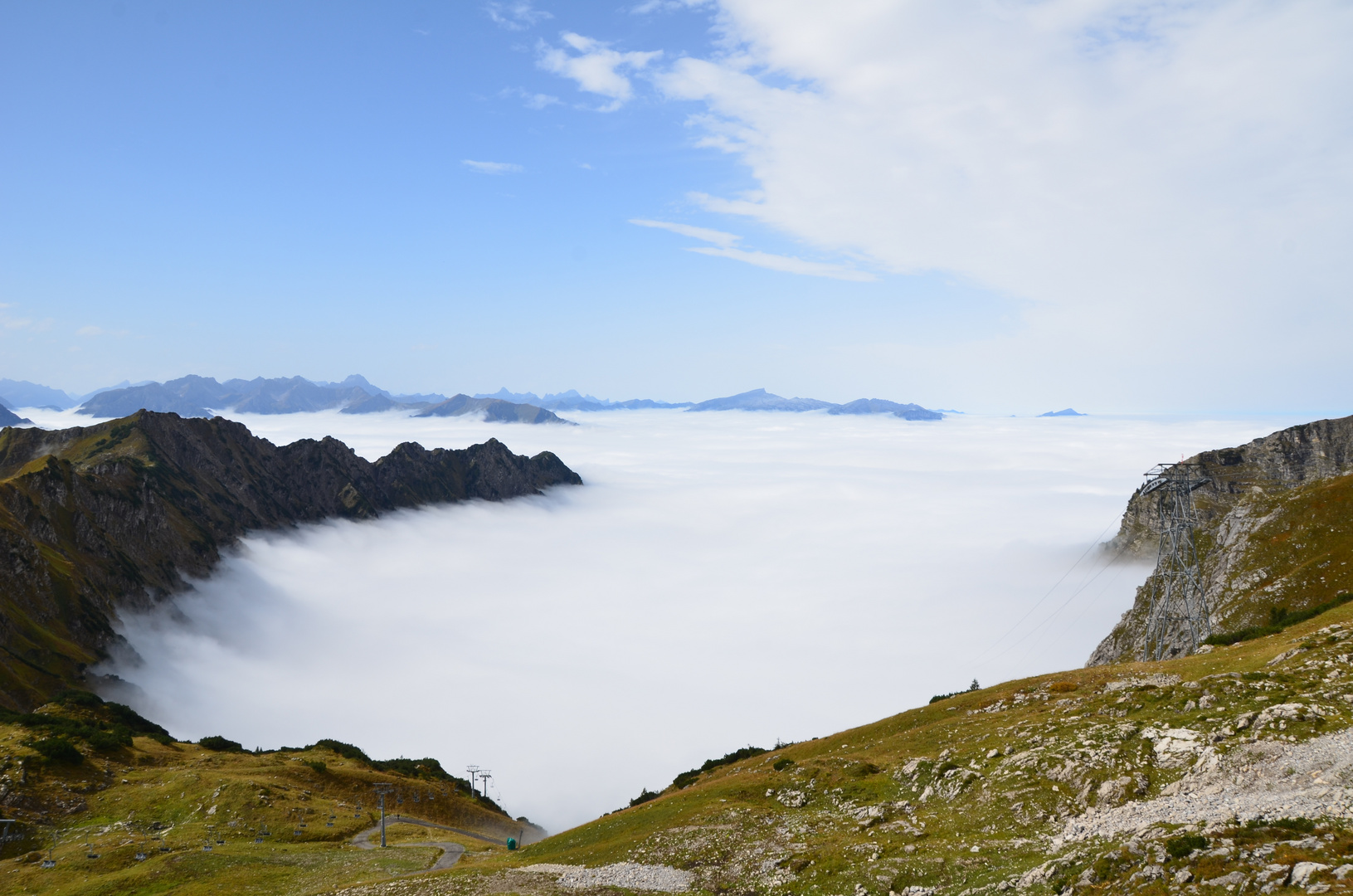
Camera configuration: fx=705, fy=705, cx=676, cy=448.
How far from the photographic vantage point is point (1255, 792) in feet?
87.4

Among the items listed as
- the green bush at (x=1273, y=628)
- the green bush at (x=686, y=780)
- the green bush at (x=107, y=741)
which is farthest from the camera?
the green bush at (x=107, y=741)

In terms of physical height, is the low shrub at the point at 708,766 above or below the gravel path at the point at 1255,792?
below

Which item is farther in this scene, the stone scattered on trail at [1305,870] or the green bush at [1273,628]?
the green bush at [1273,628]

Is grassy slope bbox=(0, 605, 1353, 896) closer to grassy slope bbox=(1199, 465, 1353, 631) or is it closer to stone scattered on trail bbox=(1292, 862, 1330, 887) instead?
stone scattered on trail bbox=(1292, 862, 1330, 887)

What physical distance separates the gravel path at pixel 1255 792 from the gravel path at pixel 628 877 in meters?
18.0

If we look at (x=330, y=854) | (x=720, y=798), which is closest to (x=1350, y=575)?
(x=720, y=798)

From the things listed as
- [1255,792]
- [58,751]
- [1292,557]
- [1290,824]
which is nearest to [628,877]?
[1255,792]

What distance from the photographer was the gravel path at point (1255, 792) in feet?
77.2

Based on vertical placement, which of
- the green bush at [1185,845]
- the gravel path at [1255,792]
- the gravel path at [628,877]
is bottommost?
the gravel path at [628,877]

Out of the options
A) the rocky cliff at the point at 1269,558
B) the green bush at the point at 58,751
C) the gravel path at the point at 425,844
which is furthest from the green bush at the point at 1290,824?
the green bush at the point at 58,751

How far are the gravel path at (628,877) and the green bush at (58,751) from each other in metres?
67.3

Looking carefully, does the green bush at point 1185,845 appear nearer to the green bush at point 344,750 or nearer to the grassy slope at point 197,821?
the grassy slope at point 197,821

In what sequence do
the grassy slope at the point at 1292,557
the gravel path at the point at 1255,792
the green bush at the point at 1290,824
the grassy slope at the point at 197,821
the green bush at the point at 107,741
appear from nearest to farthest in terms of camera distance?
1. the green bush at the point at 1290,824
2. the gravel path at the point at 1255,792
3. the grassy slope at the point at 197,821
4. the green bush at the point at 107,741
5. the grassy slope at the point at 1292,557

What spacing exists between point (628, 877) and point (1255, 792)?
92.9 feet
